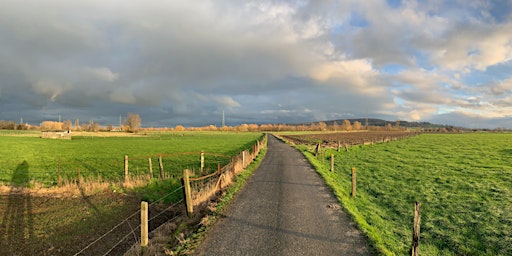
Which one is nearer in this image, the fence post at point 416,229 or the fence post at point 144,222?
the fence post at point 144,222

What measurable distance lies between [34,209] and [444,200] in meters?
21.2

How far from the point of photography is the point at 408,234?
34.2 ft

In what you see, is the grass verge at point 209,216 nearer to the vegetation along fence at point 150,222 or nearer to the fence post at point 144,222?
the vegetation along fence at point 150,222

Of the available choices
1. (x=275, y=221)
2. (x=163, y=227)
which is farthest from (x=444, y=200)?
(x=163, y=227)

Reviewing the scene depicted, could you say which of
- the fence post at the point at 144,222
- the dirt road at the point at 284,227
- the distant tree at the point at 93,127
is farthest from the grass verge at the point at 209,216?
the distant tree at the point at 93,127

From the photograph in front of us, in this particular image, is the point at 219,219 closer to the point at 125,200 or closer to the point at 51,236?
the point at 51,236

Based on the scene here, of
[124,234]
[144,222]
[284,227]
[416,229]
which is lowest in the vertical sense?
[124,234]

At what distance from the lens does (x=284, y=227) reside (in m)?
8.66

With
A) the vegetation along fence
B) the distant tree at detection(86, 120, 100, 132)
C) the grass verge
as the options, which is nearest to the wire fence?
the vegetation along fence

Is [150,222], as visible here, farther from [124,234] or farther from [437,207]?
[437,207]

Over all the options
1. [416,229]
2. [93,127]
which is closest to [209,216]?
[416,229]

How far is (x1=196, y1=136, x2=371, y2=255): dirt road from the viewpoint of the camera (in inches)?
281

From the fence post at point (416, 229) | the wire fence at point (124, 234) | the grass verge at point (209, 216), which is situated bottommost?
the wire fence at point (124, 234)

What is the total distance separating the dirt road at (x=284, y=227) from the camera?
281 inches
